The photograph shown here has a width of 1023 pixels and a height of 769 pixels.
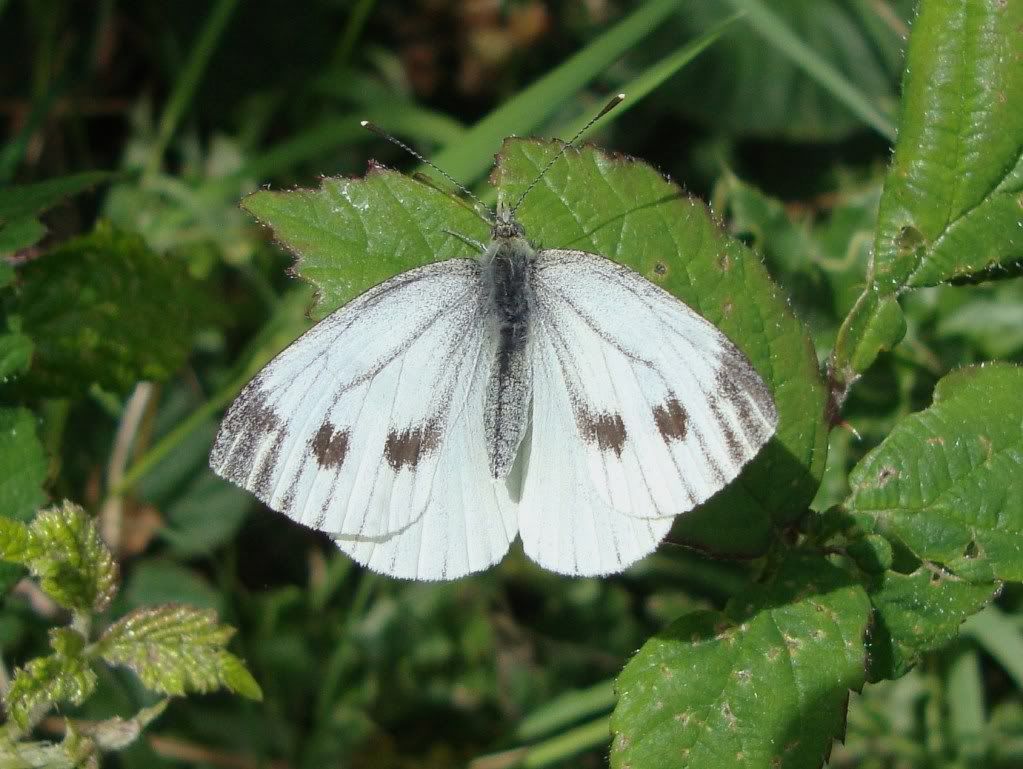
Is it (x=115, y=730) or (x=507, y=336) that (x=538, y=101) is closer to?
(x=507, y=336)

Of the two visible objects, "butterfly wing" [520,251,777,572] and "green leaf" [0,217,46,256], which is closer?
"butterfly wing" [520,251,777,572]

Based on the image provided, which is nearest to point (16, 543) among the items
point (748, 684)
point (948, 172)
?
point (748, 684)

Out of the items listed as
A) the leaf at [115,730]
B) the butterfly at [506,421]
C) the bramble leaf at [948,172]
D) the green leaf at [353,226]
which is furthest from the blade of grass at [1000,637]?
the leaf at [115,730]

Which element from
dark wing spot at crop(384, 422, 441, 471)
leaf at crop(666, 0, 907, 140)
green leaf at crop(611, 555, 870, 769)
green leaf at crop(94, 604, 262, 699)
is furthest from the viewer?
leaf at crop(666, 0, 907, 140)

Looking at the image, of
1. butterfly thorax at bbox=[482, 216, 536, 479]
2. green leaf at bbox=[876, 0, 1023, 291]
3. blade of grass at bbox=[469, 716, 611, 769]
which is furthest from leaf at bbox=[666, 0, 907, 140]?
blade of grass at bbox=[469, 716, 611, 769]

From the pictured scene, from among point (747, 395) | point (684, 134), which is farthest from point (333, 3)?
point (747, 395)

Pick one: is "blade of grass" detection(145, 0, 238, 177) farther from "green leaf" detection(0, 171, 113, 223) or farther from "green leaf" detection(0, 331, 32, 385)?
"green leaf" detection(0, 331, 32, 385)
